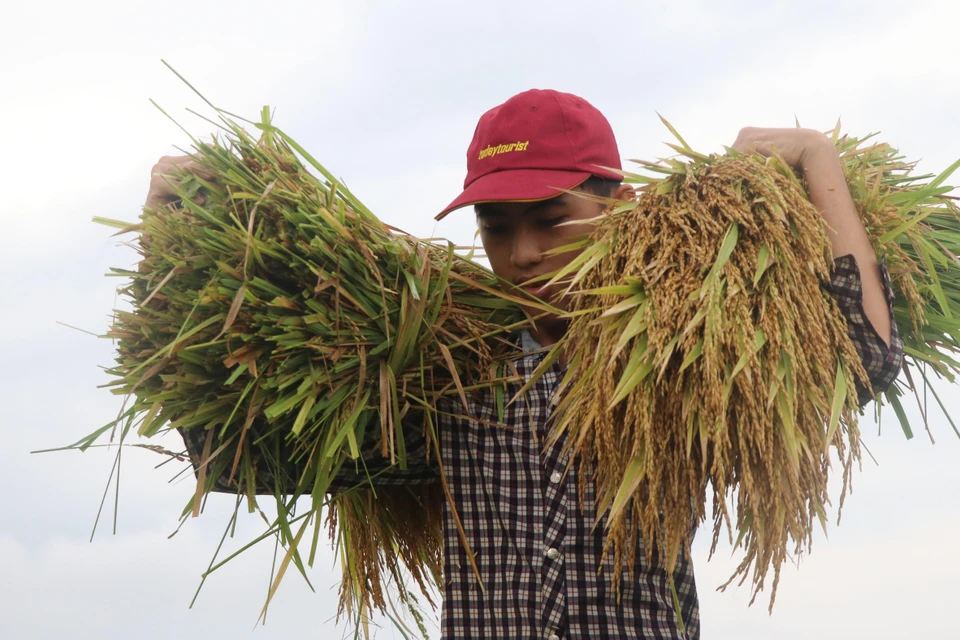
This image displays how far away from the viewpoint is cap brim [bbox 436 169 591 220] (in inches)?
80.1

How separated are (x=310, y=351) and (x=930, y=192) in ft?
4.24

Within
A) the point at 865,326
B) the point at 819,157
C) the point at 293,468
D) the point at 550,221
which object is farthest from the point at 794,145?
the point at 293,468

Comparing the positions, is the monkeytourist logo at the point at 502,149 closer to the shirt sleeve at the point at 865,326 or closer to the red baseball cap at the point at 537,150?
the red baseball cap at the point at 537,150

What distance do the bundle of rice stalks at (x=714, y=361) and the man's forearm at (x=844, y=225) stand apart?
0.25 ft

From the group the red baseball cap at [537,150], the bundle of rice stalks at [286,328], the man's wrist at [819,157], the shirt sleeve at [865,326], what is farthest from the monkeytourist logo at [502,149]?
the shirt sleeve at [865,326]

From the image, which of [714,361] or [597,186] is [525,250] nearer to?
[597,186]

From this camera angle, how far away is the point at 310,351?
75.3 inches

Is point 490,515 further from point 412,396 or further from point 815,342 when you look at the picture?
point 815,342

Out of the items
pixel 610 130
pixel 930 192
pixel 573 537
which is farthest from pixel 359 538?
pixel 930 192

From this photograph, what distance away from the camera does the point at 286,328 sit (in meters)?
1.86

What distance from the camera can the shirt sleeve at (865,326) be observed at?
68.0 inches

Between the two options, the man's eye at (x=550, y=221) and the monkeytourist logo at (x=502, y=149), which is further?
the monkeytourist logo at (x=502, y=149)

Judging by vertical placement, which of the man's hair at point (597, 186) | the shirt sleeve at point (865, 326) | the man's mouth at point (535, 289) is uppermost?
the man's hair at point (597, 186)

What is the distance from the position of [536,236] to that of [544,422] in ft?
1.34
